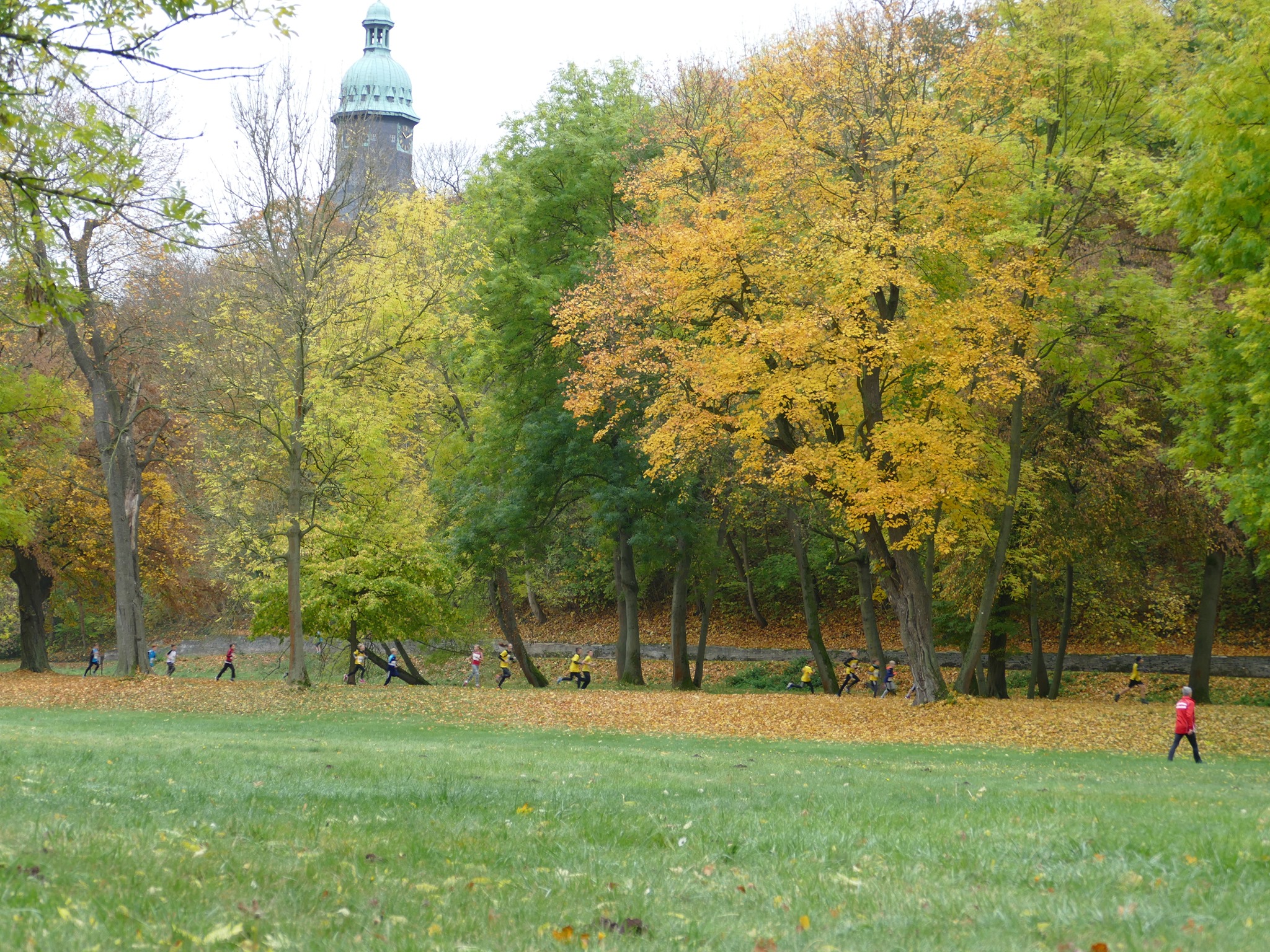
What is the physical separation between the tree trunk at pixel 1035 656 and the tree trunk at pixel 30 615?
32.5 metres

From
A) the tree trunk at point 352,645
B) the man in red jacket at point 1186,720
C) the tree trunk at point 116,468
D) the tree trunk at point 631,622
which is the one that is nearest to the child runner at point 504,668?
the tree trunk at point 631,622

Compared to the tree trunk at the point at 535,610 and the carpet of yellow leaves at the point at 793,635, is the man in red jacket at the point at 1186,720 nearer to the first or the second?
the carpet of yellow leaves at the point at 793,635

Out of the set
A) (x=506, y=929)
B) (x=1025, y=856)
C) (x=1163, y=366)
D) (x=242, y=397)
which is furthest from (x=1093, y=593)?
(x=506, y=929)

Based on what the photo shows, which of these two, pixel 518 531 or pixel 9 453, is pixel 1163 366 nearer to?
pixel 518 531

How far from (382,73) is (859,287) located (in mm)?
88337

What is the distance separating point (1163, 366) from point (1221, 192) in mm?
7323

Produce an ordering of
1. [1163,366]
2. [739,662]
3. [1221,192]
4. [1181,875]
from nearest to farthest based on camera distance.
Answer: [1181,875]
[1221,192]
[1163,366]
[739,662]

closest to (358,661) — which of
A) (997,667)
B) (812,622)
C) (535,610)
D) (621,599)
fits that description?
(621,599)

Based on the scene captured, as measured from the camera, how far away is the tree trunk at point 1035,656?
100.0 feet

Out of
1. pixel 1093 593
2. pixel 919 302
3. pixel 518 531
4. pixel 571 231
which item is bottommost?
pixel 1093 593

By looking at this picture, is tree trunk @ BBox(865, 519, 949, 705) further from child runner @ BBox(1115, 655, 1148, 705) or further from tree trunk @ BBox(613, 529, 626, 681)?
child runner @ BBox(1115, 655, 1148, 705)

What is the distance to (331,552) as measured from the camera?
101 ft

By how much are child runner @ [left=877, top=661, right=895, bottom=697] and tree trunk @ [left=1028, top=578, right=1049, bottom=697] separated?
4.14 metres

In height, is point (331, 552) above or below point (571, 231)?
below
